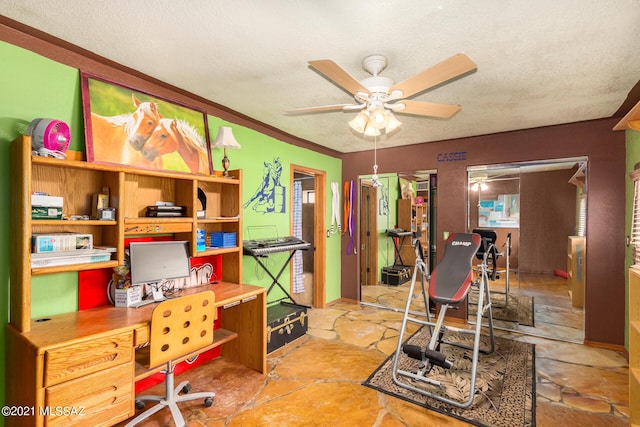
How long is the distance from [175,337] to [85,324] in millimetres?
535

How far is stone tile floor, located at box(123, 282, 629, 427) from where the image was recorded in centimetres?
227

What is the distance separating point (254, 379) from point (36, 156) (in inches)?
92.3

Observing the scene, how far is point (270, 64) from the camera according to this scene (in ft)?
7.52

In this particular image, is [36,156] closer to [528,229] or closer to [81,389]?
[81,389]

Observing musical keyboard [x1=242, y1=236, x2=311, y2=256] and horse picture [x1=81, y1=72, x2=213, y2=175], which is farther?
musical keyboard [x1=242, y1=236, x2=311, y2=256]

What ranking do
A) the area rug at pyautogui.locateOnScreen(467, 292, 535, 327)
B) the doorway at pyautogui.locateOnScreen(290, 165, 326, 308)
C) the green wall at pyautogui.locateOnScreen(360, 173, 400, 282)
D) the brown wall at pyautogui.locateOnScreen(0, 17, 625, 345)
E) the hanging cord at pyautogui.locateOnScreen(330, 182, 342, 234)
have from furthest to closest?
1. the green wall at pyautogui.locateOnScreen(360, 173, 400, 282)
2. the hanging cord at pyautogui.locateOnScreen(330, 182, 342, 234)
3. the doorway at pyautogui.locateOnScreen(290, 165, 326, 308)
4. the area rug at pyautogui.locateOnScreen(467, 292, 535, 327)
5. the brown wall at pyautogui.locateOnScreen(0, 17, 625, 345)

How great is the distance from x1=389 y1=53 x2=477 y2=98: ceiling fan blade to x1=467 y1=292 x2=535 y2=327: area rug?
3.58 meters

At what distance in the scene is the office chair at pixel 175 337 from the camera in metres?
2.01

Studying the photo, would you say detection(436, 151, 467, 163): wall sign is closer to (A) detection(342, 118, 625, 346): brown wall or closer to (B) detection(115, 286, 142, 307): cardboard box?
(A) detection(342, 118, 625, 346): brown wall

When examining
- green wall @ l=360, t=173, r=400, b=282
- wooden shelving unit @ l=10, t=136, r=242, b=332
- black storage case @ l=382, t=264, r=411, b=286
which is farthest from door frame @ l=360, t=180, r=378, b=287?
wooden shelving unit @ l=10, t=136, r=242, b=332

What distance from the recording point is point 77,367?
170 centimetres

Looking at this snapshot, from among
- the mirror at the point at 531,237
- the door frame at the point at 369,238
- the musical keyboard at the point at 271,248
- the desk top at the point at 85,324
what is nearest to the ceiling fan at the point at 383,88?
the musical keyboard at the point at 271,248

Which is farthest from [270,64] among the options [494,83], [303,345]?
[303,345]

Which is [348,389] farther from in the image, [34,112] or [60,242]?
[34,112]
